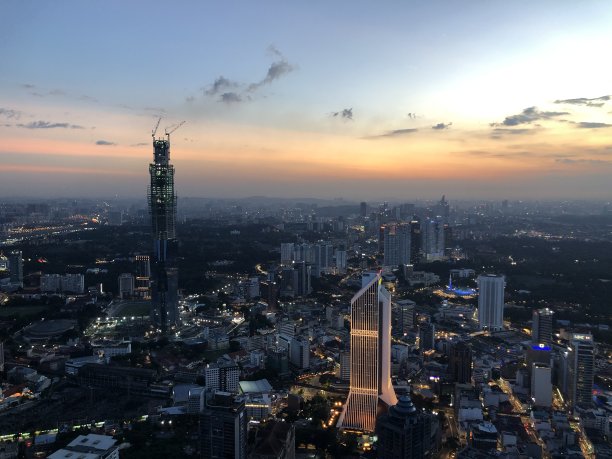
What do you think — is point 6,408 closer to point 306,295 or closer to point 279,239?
point 306,295

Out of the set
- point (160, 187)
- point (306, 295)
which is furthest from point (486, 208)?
point (160, 187)

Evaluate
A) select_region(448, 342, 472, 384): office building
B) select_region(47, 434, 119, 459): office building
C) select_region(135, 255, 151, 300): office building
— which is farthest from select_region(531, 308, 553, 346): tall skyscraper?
select_region(135, 255, 151, 300): office building

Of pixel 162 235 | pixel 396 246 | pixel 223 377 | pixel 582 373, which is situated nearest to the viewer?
pixel 582 373

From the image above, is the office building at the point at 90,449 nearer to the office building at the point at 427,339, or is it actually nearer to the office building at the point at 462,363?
the office building at the point at 462,363

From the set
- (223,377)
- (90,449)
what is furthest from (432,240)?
(90,449)

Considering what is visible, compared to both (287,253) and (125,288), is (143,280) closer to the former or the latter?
(125,288)

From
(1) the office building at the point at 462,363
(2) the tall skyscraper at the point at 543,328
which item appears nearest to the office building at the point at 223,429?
(1) the office building at the point at 462,363
